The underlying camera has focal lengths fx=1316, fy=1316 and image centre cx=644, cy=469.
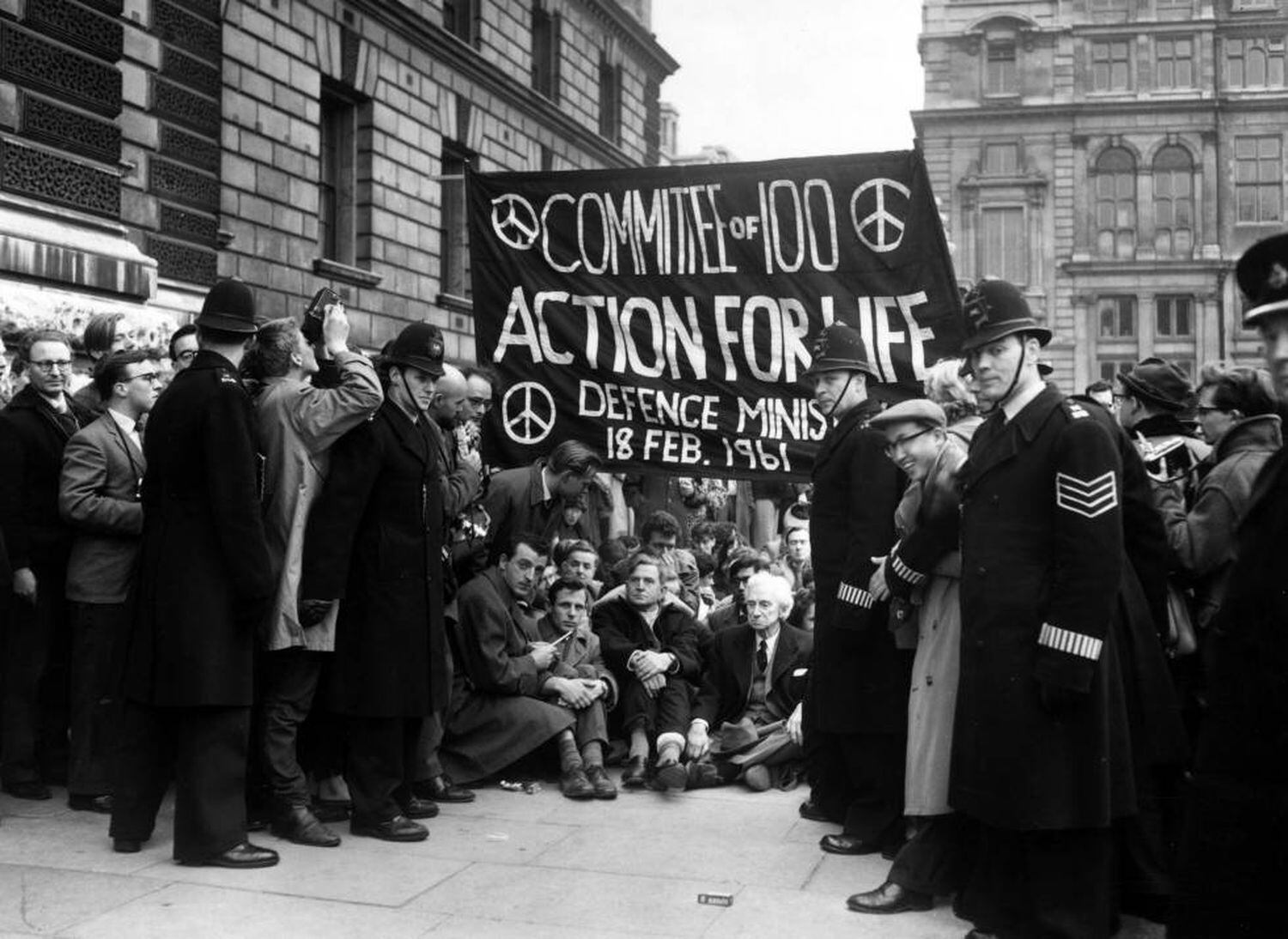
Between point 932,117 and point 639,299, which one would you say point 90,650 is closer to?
point 639,299

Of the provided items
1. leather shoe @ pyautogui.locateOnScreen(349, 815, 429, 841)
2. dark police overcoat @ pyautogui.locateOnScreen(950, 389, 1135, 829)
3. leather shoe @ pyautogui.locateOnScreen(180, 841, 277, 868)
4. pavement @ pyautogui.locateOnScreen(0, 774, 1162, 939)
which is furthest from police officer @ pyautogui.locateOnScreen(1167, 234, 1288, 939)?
leather shoe @ pyautogui.locateOnScreen(349, 815, 429, 841)

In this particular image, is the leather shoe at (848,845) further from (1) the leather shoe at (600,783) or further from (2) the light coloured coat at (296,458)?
(2) the light coloured coat at (296,458)

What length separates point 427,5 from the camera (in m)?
19.1

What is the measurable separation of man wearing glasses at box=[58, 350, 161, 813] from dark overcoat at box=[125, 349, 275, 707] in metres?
0.86

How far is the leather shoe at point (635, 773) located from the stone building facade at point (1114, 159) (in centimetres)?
4400

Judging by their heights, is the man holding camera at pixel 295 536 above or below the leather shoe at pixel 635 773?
above

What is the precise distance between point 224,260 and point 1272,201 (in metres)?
45.3

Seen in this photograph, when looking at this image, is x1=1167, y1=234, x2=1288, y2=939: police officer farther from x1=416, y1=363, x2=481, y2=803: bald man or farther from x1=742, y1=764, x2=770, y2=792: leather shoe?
x1=742, y1=764, x2=770, y2=792: leather shoe

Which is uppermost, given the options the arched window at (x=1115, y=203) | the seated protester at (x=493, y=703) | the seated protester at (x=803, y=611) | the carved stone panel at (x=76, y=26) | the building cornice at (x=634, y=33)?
the arched window at (x=1115, y=203)

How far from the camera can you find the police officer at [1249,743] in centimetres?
268

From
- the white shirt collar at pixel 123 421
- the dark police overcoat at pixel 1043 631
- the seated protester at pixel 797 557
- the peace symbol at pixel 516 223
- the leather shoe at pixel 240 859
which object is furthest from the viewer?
the seated protester at pixel 797 557

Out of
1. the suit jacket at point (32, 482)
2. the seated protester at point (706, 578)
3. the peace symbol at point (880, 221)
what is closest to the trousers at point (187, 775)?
the suit jacket at point (32, 482)

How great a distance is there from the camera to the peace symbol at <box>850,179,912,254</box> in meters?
6.91

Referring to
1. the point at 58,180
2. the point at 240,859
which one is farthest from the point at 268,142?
the point at 240,859
